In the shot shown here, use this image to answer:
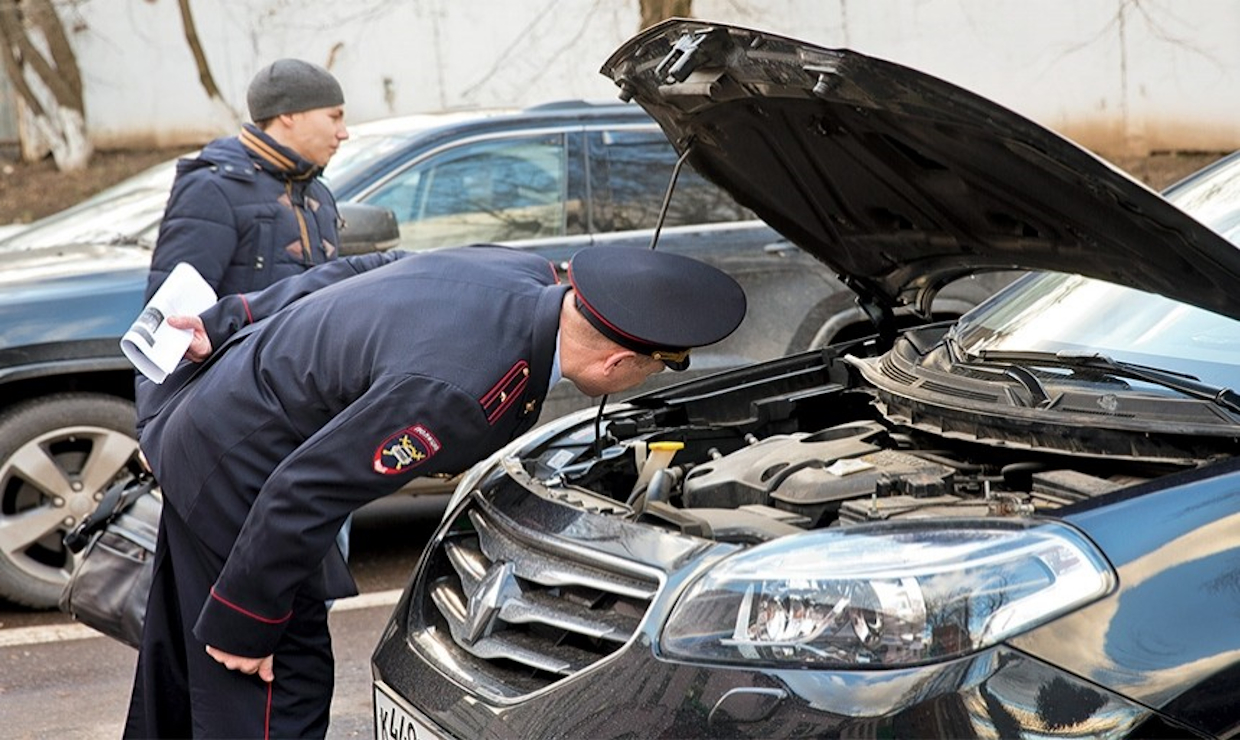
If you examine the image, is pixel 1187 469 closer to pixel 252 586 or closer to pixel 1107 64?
pixel 252 586

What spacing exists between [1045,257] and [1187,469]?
72 centimetres

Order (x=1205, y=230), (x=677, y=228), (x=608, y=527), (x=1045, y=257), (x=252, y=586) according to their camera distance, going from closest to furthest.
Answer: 1. (x=1205, y=230)
2. (x=608, y=527)
3. (x=252, y=586)
4. (x=1045, y=257)
5. (x=677, y=228)

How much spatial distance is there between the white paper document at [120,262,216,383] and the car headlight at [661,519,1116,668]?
1412 millimetres

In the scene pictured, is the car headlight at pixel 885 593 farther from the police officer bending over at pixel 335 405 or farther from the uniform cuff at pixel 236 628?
the uniform cuff at pixel 236 628

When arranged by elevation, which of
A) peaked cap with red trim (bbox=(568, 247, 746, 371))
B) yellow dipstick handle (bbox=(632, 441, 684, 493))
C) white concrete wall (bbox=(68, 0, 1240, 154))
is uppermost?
peaked cap with red trim (bbox=(568, 247, 746, 371))

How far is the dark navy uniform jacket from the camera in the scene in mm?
2834

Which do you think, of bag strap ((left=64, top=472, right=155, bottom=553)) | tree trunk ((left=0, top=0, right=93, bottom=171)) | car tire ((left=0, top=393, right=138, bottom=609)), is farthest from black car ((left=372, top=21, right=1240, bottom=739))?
tree trunk ((left=0, top=0, right=93, bottom=171))

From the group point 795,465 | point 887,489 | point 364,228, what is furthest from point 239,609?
point 364,228

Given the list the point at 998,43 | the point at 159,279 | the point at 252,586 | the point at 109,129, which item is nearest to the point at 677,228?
the point at 159,279

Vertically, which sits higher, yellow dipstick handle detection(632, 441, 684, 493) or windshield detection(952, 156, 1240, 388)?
windshield detection(952, 156, 1240, 388)

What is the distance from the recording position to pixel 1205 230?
8.23ft

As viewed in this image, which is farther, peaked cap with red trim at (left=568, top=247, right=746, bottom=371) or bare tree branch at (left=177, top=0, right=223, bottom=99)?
bare tree branch at (left=177, top=0, right=223, bottom=99)

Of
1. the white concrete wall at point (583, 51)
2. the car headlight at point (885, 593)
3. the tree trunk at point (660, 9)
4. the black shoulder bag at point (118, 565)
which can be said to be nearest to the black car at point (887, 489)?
the car headlight at point (885, 593)

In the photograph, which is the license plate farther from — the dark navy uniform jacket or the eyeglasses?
the eyeglasses
